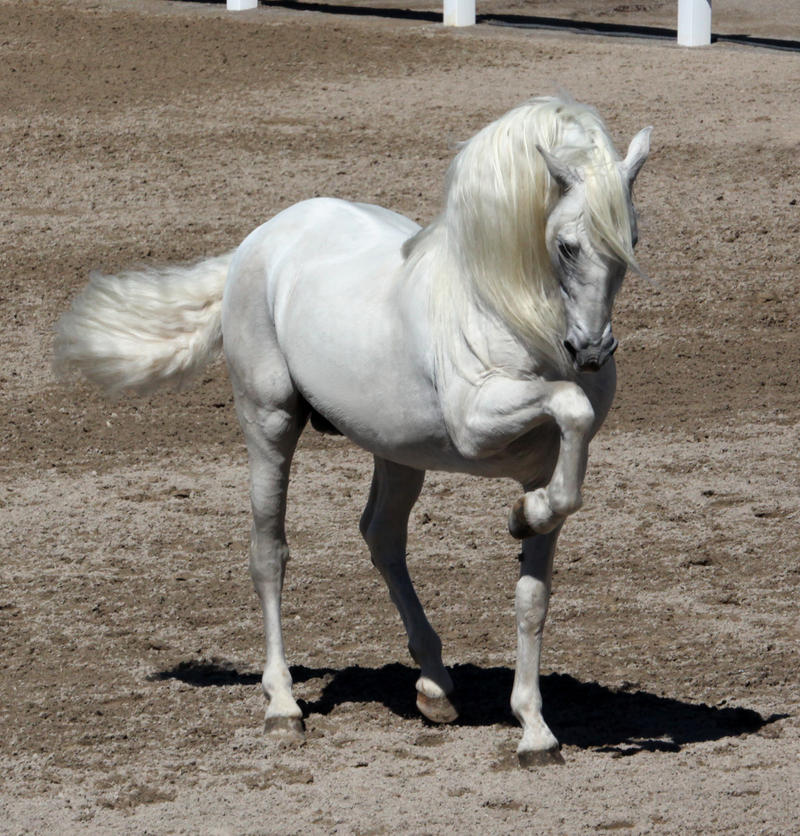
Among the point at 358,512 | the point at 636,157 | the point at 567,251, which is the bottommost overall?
the point at 358,512

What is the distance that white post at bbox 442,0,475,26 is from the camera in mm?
16438

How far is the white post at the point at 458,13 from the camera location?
16.4 metres

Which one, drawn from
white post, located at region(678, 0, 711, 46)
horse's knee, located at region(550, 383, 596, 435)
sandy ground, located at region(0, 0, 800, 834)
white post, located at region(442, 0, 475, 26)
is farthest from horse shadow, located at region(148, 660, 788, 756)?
white post, located at region(442, 0, 475, 26)

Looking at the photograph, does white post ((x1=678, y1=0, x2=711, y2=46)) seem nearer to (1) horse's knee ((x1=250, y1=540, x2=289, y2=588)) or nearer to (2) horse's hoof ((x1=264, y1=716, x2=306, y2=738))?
(1) horse's knee ((x1=250, y1=540, x2=289, y2=588))

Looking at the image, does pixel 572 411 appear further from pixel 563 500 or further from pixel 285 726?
pixel 285 726

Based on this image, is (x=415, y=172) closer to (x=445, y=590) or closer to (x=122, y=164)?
(x=122, y=164)

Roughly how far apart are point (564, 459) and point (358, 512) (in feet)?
→ 10.9

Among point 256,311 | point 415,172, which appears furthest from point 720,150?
point 256,311

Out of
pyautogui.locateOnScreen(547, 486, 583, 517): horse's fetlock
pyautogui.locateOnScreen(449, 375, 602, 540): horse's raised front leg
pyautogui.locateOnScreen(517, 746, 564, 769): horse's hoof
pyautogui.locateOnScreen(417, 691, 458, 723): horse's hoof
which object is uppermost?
pyautogui.locateOnScreen(449, 375, 602, 540): horse's raised front leg

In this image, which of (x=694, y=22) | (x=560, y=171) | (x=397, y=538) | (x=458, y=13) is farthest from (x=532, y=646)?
(x=458, y=13)

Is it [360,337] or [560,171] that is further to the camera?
[360,337]

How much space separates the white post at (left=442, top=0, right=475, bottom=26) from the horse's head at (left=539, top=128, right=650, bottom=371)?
12.5m

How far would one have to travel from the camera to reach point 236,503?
7.97 meters

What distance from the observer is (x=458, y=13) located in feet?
54.1
